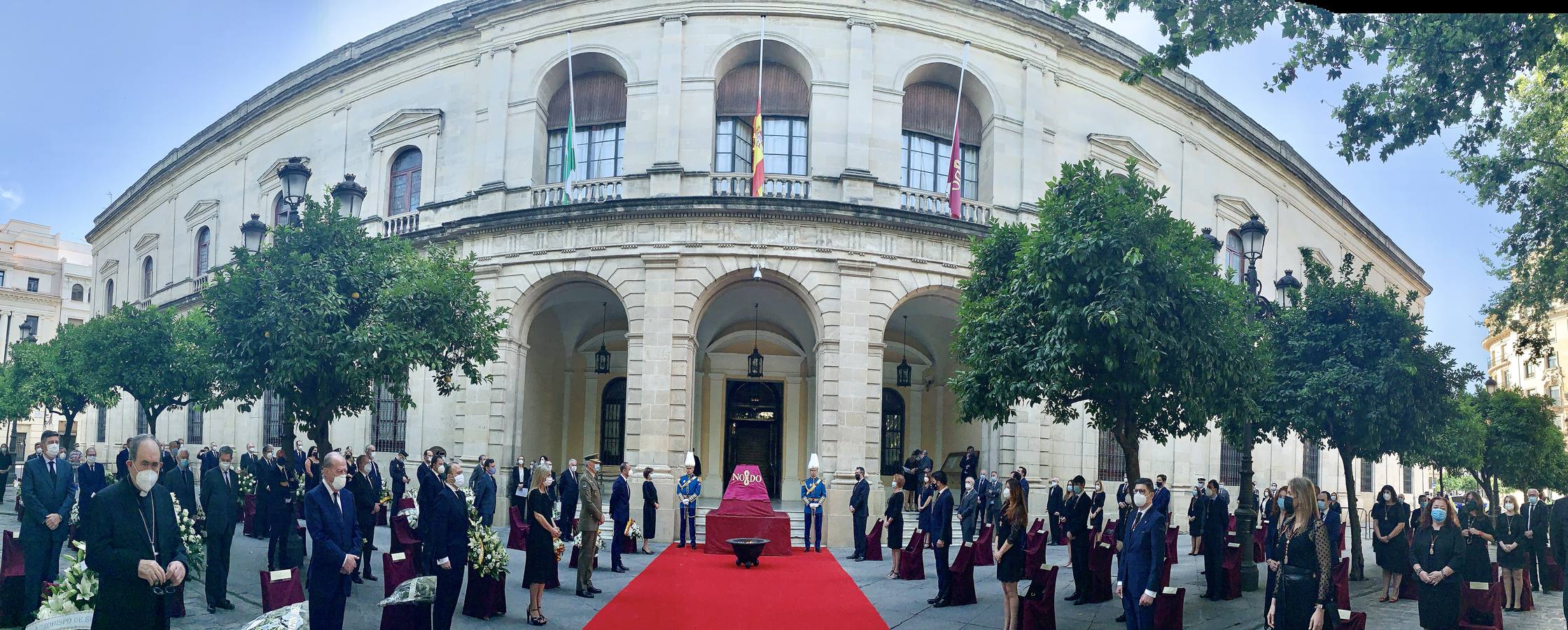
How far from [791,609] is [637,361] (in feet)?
31.2

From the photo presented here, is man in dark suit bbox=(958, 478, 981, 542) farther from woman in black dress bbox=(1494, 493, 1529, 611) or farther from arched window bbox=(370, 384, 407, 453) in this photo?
arched window bbox=(370, 384, 407, 453)

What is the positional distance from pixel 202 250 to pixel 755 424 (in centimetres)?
2125

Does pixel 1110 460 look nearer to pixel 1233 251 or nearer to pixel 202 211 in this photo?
pixel 1233 251

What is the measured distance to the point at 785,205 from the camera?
2055 cm

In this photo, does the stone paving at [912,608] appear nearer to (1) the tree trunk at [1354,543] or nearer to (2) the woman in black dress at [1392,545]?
(2) the woman in black dress at [1392,545]

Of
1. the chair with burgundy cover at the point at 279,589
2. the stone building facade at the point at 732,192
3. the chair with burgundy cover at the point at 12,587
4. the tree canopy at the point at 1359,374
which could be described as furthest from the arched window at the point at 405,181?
the tree canopy at the point at 1359,374

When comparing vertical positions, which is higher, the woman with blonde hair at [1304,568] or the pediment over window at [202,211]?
the pediment over window at [202,211]

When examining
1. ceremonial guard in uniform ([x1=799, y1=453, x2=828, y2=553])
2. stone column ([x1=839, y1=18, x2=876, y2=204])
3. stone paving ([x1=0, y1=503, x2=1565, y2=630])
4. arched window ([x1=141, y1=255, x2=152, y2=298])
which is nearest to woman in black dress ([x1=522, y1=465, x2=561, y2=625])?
stone paving ([x1=0, y1=503, x2=1565, y2=630])

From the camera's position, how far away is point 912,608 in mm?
12672

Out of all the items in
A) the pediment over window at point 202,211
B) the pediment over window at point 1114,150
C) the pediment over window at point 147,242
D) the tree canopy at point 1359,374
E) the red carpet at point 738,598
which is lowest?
the red carpet at point 738,598

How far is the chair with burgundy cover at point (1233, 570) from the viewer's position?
13.5m

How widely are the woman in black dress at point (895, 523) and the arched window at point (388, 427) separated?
14131 mm

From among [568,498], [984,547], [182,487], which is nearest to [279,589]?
[182,487]

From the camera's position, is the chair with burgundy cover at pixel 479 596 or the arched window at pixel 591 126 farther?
the arched window at pixel 591 126
